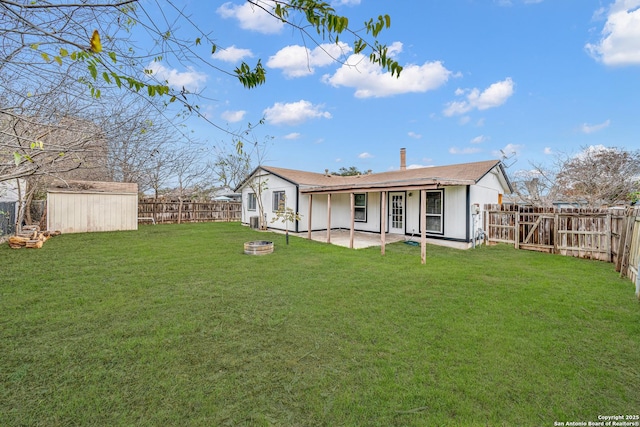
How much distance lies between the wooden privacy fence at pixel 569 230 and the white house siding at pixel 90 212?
15.3 meters

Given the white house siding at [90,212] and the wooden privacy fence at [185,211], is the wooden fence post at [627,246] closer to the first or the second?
the white house siding at [90,212]

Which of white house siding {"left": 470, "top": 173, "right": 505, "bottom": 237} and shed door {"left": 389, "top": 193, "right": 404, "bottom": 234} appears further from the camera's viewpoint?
shed door {"left": 389, "top": 193, "right": 404, "bottom": 234}

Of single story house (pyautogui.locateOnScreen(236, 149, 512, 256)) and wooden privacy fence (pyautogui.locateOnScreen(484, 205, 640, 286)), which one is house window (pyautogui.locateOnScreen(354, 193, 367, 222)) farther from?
wooden privacy fence (pyautogui.locateOnScreen(484, 205, 640, 286))

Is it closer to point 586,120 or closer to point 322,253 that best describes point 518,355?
point 322,253

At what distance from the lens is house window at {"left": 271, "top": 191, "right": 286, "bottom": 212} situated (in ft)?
43.4

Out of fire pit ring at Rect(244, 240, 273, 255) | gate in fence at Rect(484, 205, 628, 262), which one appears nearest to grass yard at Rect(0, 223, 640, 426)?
fire pit ring at Rect(244, 240, 273, 255)

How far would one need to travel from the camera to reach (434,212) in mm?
10125

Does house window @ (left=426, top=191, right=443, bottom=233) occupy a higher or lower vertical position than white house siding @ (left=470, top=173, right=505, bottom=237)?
lower

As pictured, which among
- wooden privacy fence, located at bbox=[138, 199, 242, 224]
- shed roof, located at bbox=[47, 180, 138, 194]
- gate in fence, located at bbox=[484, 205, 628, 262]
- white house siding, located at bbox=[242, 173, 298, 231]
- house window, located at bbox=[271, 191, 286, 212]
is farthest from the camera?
wooden privacy fence, located at bbox=[138, 199, 242, 224]

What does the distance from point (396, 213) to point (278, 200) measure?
5.77 metres

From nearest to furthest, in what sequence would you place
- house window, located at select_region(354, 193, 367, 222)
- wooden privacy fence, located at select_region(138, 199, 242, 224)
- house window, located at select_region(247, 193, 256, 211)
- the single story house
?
1. the single story house
2. house window, located at select_region(354, 193, 367, 222)
3. house window, located at select_region(247, 193, 256, 211)
4. wooden privacy fence, located at select_region(138, 199, 242, 224)

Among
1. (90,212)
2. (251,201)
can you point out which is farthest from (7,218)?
(251,201)

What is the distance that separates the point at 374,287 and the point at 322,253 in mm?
3179

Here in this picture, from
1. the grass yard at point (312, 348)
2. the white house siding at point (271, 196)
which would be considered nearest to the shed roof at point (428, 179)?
the white house siding at point (271, 196)
